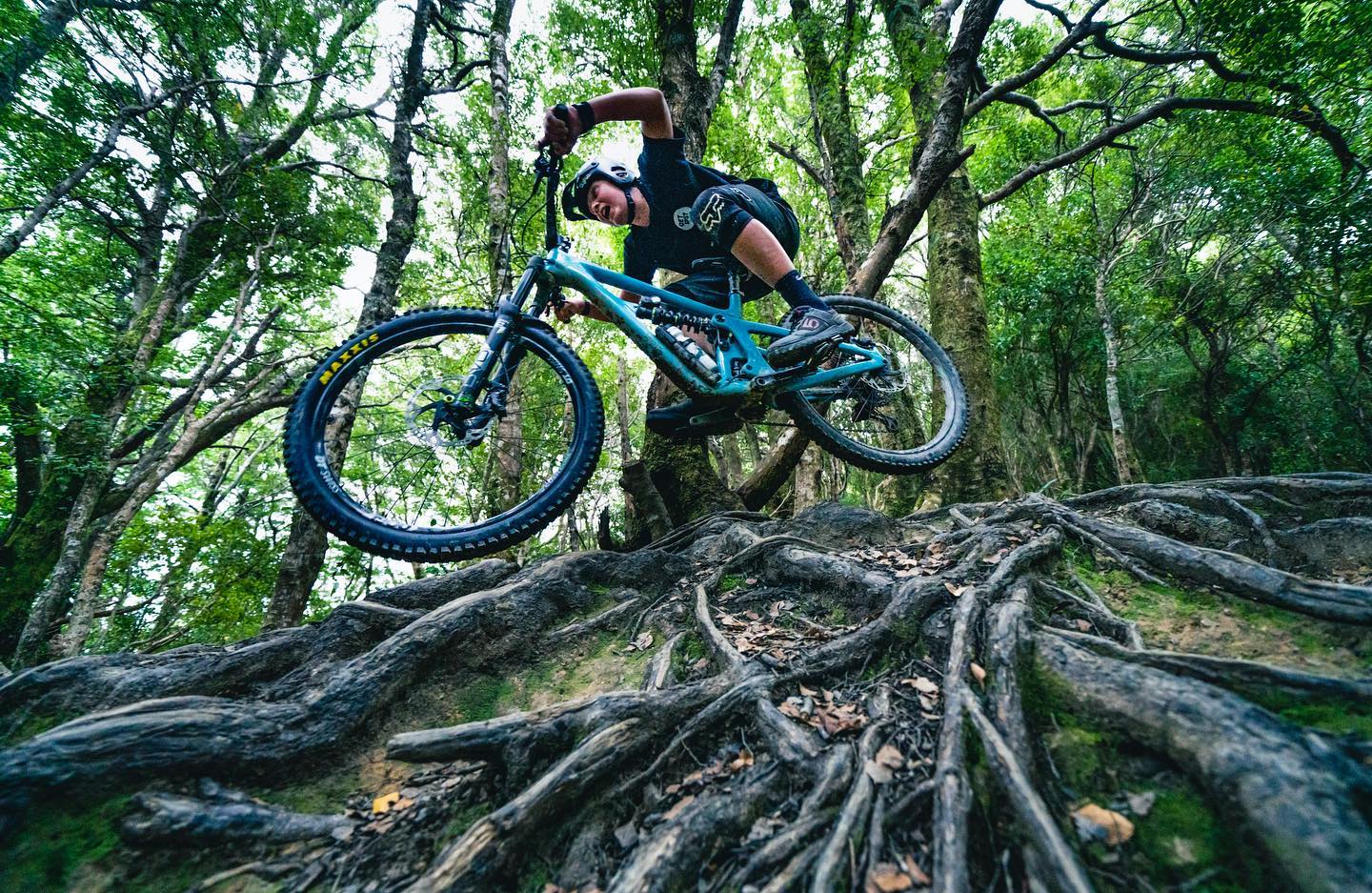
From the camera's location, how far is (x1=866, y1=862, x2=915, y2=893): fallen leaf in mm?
1225

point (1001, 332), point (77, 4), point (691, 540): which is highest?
point (77, 4)

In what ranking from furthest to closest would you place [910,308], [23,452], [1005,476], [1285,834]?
1. [910,308]
2. [23,452]
3. [1005,476]
4. [1285,834]

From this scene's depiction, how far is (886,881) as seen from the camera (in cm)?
124

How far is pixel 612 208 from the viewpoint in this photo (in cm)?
319

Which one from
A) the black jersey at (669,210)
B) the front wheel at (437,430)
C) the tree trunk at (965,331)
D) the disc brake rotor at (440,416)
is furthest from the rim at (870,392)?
the disc brake rotor at (440,416)

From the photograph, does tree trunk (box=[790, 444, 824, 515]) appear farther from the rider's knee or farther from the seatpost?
the rider's knee

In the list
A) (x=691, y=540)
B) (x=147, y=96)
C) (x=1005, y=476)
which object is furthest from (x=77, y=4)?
(x=1005, y=476)

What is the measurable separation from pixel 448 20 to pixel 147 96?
482cm

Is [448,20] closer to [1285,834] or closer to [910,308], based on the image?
[1285,834]

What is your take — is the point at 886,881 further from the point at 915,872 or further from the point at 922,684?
the point at 922,684

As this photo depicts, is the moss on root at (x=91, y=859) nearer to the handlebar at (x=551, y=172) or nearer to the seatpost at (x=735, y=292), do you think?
the handlebar at (x=551, y=172)

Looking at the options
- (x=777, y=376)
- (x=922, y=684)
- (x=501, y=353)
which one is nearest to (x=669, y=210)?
(x=777, y=376)

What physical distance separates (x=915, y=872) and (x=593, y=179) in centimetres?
365

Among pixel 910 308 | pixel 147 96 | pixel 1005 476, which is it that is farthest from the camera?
pixel 910 308
